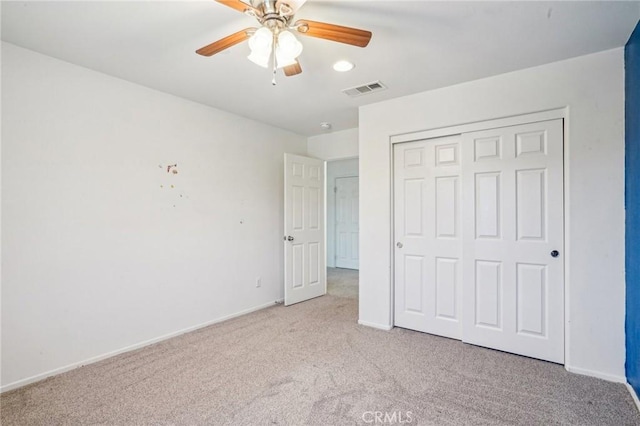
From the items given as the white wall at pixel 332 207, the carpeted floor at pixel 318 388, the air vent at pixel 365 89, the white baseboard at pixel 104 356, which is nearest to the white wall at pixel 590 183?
the carpeted floor at pixel 318 388

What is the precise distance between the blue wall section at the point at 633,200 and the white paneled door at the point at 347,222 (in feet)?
16.1

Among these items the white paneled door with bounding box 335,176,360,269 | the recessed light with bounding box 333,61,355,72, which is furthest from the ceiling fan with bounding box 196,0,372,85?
the white paneled door with bounding box 335,176,360,269

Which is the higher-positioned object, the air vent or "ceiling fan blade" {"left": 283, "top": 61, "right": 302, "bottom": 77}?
the air vent

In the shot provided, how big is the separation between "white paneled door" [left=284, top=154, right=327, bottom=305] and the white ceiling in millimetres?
1424

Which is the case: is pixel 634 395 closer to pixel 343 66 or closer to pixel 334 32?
pixel 334 32

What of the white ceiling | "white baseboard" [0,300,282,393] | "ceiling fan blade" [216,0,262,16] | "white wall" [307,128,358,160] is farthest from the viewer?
"white wall" [307,128,358,160]

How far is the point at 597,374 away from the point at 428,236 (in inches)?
62.8

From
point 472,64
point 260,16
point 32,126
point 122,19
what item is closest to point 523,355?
point 472,64

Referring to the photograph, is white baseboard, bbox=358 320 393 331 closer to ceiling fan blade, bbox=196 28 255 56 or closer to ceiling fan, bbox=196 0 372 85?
ceiling fan, bbox=196 0 372 85

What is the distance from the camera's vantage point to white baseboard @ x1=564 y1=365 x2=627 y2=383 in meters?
2.22

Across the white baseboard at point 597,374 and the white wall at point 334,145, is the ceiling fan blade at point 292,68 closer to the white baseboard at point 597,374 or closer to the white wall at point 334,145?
the white wall at point 334,145

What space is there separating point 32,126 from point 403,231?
3.27m

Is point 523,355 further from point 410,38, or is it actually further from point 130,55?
point 130,55

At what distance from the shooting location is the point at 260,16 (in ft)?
5.31
